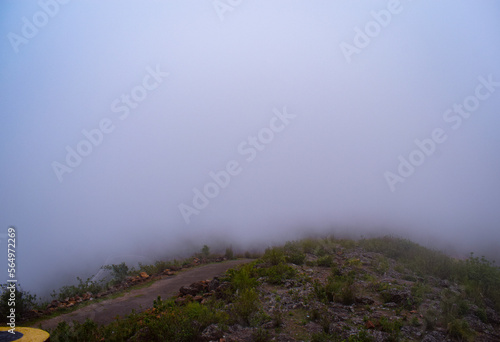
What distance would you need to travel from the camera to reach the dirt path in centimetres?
913

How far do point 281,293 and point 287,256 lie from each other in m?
4.27

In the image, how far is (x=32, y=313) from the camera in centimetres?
957

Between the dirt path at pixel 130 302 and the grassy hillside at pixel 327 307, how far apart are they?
114 centimetres

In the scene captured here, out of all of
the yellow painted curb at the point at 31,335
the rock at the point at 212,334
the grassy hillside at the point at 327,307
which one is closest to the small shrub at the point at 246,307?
the grassy hillside at the point at 327,307

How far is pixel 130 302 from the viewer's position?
414 inches

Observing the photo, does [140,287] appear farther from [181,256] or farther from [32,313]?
[181,256]

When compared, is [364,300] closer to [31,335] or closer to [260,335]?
[260,335]

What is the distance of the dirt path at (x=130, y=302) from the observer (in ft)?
30.0

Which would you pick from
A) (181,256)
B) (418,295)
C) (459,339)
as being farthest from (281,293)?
(181,256)

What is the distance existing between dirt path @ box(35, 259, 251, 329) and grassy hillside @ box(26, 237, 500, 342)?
3.74ft

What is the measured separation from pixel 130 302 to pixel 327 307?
6.94 meters

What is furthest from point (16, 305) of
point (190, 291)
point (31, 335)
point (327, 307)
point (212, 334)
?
point (327, 307)

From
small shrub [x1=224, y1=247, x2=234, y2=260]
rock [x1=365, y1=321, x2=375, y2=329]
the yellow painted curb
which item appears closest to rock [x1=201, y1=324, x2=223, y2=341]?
the yellow painted curb

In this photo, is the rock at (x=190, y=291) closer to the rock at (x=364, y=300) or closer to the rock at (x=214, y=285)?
the rock at (x=214, y=285)
